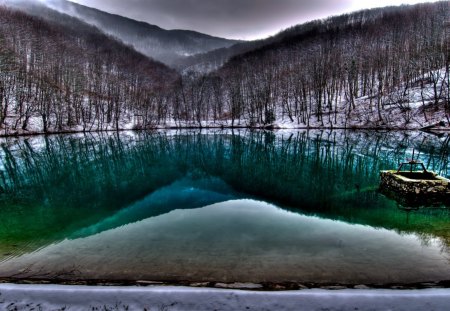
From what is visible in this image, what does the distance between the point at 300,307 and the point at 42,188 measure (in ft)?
68.7

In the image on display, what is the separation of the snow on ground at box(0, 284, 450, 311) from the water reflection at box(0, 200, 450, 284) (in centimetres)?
138

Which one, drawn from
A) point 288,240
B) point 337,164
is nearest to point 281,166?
point 337,164

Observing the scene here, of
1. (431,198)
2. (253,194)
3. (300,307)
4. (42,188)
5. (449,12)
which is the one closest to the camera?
(300,307)

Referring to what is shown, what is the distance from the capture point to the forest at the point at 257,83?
79438mm

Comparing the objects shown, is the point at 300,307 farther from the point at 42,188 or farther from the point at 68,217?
the point at 42,188

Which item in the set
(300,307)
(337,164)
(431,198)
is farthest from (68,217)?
(337,164)

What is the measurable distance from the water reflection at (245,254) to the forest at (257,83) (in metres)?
68.2

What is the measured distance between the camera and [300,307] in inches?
262

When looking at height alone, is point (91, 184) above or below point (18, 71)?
below

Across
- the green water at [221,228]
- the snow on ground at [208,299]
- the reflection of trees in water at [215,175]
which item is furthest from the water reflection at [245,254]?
the reflection of trees in water at [215,175]

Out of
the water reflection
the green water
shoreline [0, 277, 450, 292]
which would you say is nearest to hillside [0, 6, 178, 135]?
the green water

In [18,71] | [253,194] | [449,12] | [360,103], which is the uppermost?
[449,12]

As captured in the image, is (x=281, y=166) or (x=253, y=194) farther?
(x=281, y=166)

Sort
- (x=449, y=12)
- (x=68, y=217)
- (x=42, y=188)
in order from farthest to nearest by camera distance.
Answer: (x=449, y=12) < (x=42, y=188) < (x=68, y=217)
